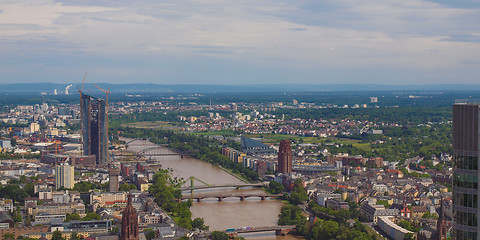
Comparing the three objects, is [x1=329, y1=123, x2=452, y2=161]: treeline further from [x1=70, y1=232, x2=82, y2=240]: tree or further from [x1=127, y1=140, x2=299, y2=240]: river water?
[x1=70, y1=232, x2=82, y2=240]: tree

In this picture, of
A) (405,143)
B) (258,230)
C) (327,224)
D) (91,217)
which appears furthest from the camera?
(405,143)

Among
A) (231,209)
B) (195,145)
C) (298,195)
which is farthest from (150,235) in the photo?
(195,145)

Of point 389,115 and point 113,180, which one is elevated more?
point 389,115

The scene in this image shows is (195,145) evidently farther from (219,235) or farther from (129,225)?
(129,225)

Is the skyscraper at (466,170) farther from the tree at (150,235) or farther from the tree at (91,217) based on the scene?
the tree at (91,217)

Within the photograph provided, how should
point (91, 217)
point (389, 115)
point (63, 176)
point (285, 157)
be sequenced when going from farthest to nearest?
1. point (389, 115)
2. point (285, 157)
3. point (63, 176)
4. point (91, 217)

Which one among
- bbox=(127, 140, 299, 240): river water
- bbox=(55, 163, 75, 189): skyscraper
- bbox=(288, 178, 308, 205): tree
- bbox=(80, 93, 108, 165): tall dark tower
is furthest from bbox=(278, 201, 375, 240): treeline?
bbox=(80, 93, 108, 165): tall dark tower

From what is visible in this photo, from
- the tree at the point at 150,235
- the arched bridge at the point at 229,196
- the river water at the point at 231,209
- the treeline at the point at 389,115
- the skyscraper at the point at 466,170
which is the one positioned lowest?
the river water at the point at 231,209

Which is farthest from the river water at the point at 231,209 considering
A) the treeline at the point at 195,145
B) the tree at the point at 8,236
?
the tree at the point at 8,236
